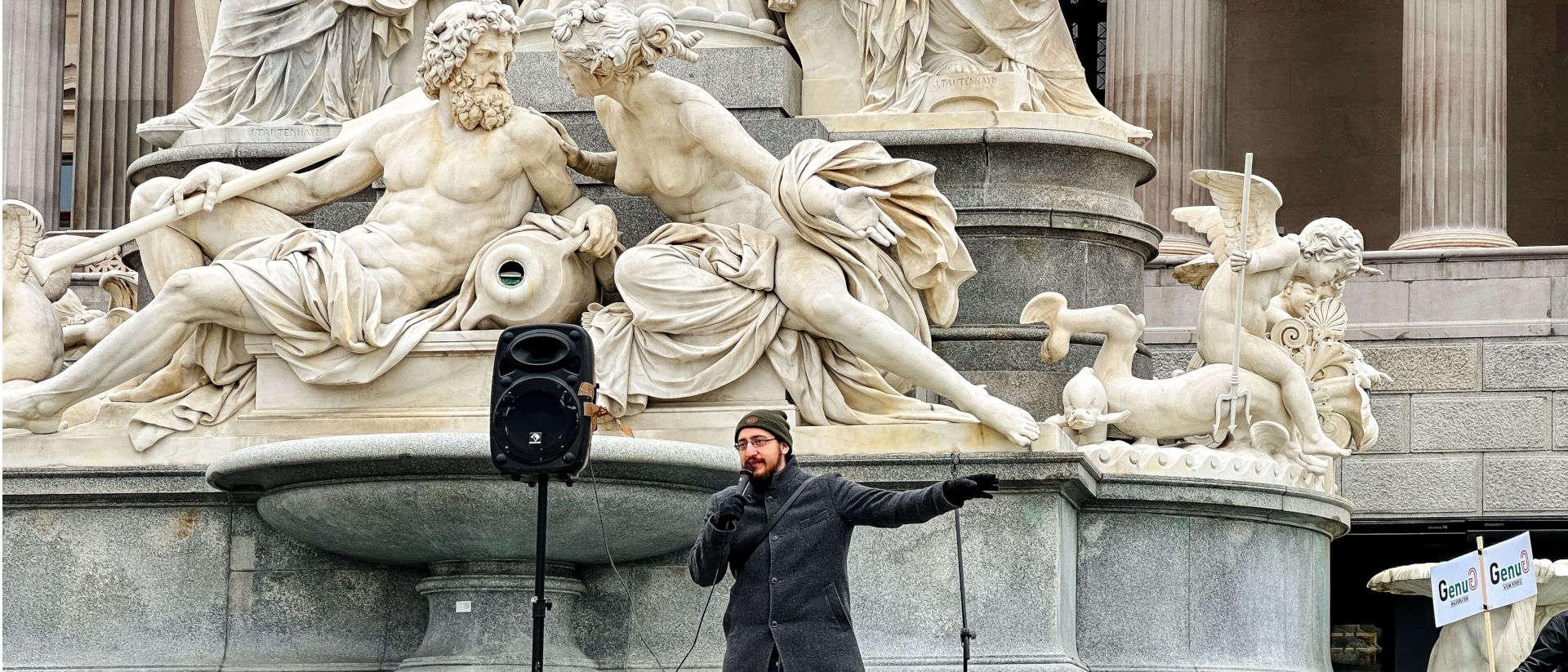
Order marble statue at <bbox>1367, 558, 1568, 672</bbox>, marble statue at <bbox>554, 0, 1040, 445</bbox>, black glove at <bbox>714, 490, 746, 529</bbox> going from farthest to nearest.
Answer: marble statue at <bbox>1367, 558, 1568, 672</bbox>, marble statue at <bbox>554, 0, 1040, 445</bbox>, black glove at <bbox>714, 490, 746, 529</bbox>

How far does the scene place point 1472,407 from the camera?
25781 mm

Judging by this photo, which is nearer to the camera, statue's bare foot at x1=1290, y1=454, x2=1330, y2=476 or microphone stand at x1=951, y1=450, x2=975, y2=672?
microphone stand at x1=951, y1=450, x2=975, y2=672

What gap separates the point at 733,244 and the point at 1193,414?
260 cm

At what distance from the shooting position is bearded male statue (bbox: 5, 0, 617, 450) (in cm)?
Result: 1541

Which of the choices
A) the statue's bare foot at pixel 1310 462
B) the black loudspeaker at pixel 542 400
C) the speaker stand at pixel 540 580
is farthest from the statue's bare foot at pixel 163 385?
the statue's bare foot at pixel 1310 462

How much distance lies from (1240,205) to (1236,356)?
128 cm

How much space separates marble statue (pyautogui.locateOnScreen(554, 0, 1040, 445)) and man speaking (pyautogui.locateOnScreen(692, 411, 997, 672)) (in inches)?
121

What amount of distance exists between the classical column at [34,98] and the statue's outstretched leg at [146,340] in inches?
671

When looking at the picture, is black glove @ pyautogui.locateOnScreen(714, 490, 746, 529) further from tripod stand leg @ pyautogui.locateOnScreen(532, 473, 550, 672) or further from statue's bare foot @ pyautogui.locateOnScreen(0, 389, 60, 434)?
statue's bare foot @ pyautogui.locateOnScreen(0, 389, 60, 434)

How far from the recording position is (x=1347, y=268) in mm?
16375

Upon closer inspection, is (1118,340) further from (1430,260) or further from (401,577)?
(1430,260)

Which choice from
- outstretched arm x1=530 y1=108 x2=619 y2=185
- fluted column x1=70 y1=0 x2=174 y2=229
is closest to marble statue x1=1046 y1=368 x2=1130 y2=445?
outstretched arm x1=530 y1=108 x2=619 y2=185

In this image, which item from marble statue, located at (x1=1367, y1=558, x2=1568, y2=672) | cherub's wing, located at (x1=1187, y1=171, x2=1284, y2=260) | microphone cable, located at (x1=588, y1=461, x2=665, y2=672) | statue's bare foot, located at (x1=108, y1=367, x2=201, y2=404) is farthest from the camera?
marble statue, located at (x1=1367, y1=558, x2=1568, y2=672)

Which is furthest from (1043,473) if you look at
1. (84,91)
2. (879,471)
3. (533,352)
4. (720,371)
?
(84,91)
